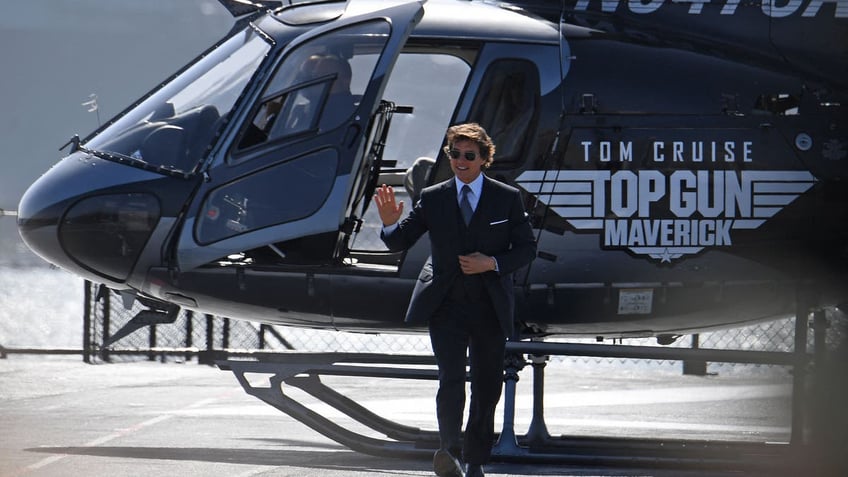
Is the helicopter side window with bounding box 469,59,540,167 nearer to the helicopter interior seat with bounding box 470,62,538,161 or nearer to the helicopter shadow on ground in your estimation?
the helicopter interior seat with bounding box 470,62,538,161

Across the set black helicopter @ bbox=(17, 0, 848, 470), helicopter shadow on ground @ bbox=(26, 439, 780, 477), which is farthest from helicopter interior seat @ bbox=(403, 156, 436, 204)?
helicopter shadow on ground @ bbox=(26, 439, 780, 477)

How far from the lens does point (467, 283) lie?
648cm

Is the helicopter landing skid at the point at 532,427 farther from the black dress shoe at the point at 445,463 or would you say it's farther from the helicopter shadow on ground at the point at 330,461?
the black dress shoe at the point at 445,463

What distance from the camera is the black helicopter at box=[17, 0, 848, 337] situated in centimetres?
802

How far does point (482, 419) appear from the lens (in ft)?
21.5

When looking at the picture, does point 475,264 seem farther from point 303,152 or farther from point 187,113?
point 187,113

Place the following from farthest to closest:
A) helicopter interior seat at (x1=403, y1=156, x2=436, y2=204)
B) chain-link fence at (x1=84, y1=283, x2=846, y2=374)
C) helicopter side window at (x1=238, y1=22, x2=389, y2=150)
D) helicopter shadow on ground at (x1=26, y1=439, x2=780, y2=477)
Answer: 1. chain-link fence at (x1=84, y1=283, x2=846, y2=374)
2. helicopter interior seat at (x1=403, y1=156, x2=436, y2=204)
3. helicopter side window at (x1=238, y1=22, x2=389, y2=150)
4. helicopter shadow on ground at (x1=26, y1=439, x2=780, y2=477)

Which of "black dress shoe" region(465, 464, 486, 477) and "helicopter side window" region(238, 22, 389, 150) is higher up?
"helicopter side window" region(238, 22, 389, 150)

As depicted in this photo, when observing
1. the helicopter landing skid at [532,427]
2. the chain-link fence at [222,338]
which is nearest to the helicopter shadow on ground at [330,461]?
the helicopter landing skid at [532,427]

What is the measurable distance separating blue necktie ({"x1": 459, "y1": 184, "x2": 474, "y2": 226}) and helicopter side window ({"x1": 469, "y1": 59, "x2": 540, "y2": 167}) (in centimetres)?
156

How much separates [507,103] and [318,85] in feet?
3.75

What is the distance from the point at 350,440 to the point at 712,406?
474cm

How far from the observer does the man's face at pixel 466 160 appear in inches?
256

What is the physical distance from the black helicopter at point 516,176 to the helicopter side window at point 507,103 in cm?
1
